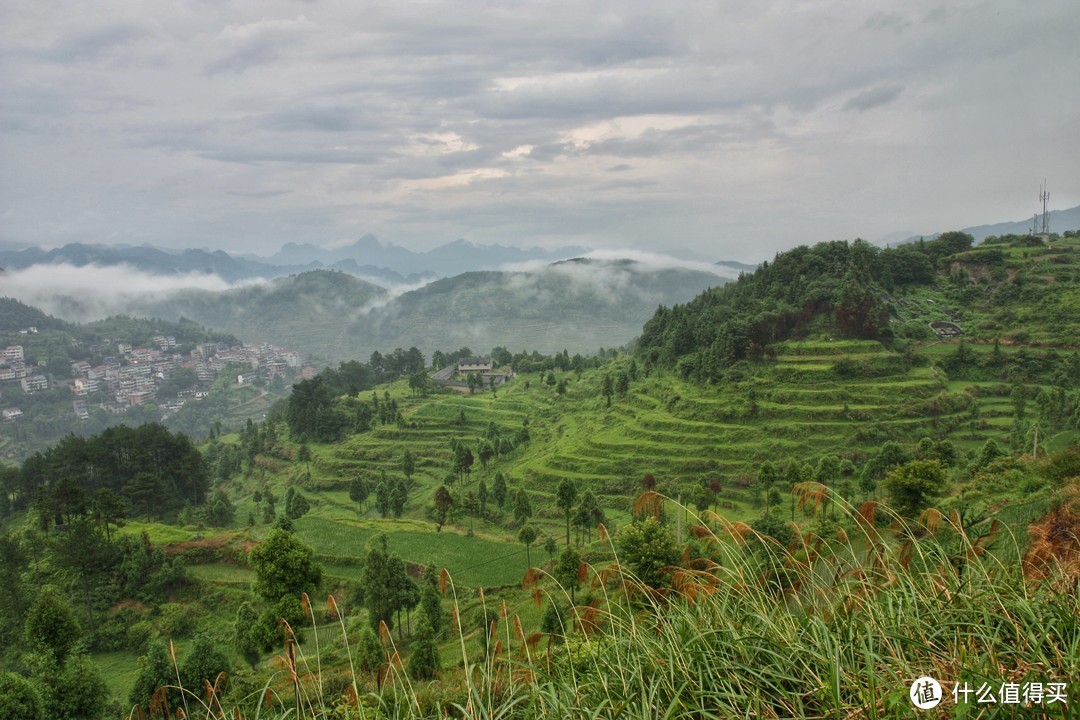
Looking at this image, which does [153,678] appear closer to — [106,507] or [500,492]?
[106,507]

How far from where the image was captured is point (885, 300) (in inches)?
1827

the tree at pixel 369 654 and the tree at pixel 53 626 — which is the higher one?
the tree at pixel 53 626

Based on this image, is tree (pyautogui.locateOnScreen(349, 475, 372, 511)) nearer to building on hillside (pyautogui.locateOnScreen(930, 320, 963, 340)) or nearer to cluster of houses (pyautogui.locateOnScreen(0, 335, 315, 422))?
building on hillside (pyautogui.locateOnScreen(930, 320, 963, 340))

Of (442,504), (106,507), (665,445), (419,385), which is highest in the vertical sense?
(419,385)

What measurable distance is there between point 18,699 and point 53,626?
12.0 feet

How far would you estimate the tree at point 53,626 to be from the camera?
1532cm

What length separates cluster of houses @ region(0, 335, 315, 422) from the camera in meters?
108

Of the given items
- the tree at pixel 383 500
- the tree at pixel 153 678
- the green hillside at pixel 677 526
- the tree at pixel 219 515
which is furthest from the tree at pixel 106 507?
the tree at pixel 383 500

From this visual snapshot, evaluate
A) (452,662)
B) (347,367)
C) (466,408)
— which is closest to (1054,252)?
(466,408)

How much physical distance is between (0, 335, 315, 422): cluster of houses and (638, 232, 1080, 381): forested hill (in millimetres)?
102977

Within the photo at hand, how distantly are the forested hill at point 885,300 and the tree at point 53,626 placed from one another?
36353mm

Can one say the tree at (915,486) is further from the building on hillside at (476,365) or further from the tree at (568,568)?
the building on hillside at (476,365)

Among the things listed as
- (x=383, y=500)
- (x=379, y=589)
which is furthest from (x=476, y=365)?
(x=379, y=589)

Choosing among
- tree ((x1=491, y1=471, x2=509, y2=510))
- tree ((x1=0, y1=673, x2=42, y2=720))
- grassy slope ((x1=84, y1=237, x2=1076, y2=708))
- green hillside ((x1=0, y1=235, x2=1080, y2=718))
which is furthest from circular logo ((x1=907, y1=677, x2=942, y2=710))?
tree ((x1=491, y1=471, x2=509, y2=510))
